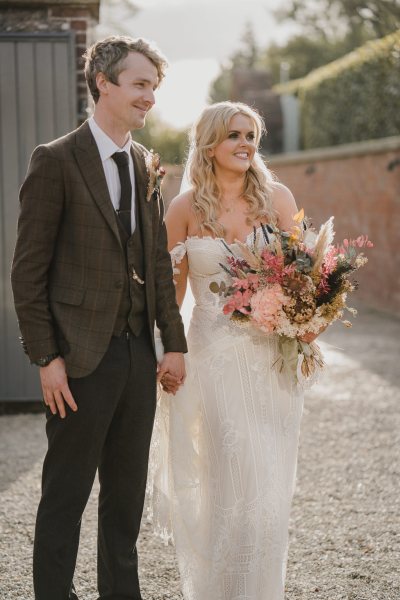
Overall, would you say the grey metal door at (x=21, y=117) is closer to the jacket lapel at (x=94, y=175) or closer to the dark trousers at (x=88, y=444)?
the jacket lapel at (x=94, y=175)

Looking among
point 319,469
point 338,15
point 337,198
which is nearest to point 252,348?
point 319,469

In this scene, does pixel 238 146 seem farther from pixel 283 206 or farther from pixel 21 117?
pixel 21 117

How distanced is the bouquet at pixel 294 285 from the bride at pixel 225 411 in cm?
25

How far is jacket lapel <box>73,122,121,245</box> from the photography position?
2.97m

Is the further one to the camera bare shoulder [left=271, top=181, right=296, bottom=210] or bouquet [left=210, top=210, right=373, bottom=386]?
bare shoulder [left=271, top=181, right=296, bottom=210]

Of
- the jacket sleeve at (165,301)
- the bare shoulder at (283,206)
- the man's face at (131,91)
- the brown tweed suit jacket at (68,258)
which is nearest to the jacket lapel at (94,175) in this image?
the brown tweed suit jacket at (68,258)

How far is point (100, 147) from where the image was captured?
3.08 metres

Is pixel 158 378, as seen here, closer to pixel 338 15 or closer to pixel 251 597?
pixel 251 597

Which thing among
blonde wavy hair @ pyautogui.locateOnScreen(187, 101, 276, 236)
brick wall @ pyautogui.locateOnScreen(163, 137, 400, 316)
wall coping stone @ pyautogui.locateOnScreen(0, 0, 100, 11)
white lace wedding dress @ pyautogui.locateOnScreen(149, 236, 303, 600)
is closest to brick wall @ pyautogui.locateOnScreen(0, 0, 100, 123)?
wall coping stone @ pyautogui.locateOnScreen(0, 0, 100, 11)

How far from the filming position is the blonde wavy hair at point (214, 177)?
3.73 meters

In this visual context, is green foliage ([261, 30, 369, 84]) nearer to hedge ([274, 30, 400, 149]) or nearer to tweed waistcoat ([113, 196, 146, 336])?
hedge ([274, 30, 400, 149])

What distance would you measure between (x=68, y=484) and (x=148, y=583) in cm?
108

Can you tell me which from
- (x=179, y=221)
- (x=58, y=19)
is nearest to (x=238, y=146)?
(x=179, y=221)

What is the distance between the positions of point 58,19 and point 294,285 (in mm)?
4410
